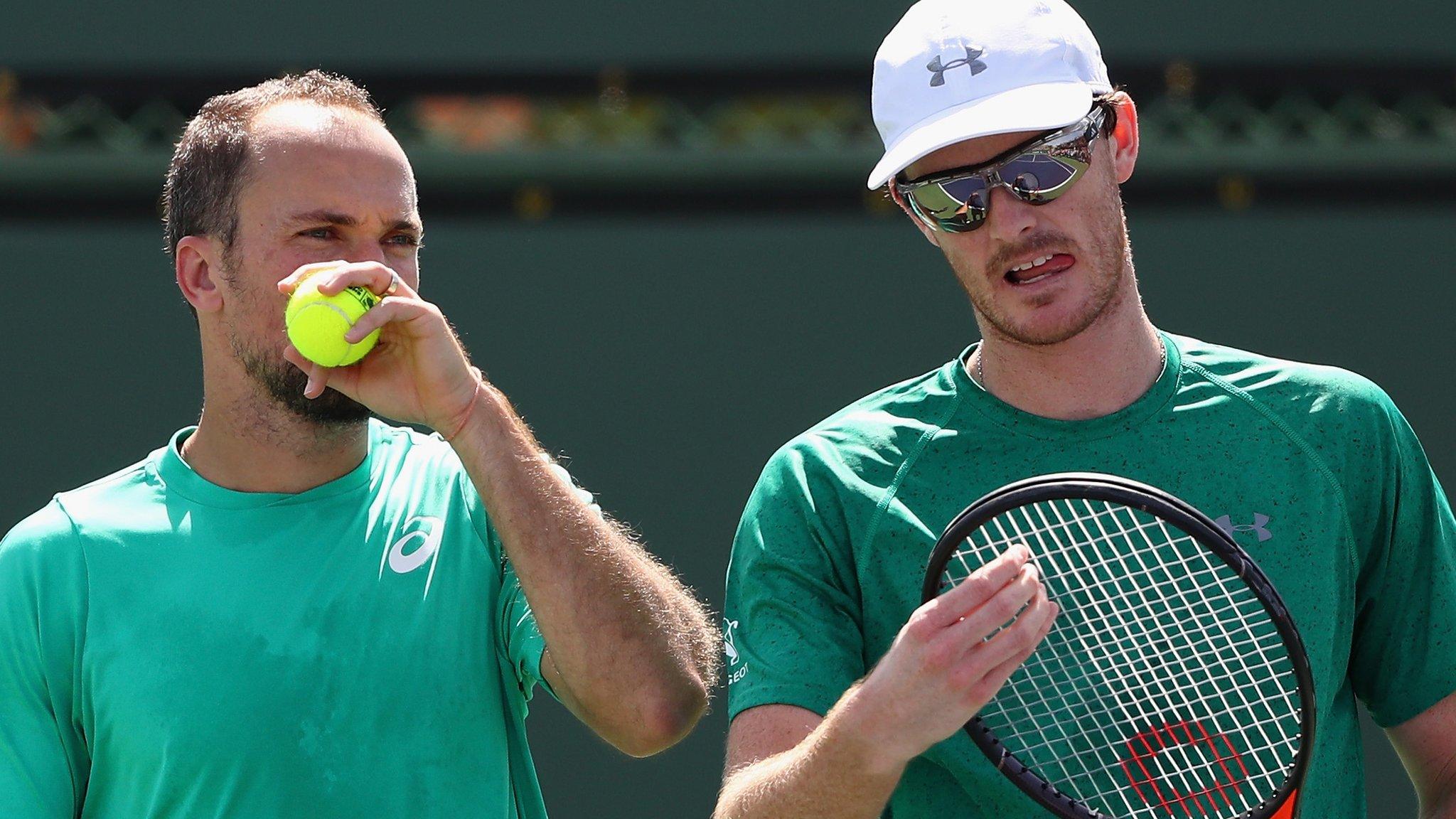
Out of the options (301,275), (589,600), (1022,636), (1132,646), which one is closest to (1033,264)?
(1132,646)

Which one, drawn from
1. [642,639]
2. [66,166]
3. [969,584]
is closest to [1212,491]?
[969,584]

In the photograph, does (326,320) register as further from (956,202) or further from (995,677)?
(995,677)

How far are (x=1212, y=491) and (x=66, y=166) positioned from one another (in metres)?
3.70

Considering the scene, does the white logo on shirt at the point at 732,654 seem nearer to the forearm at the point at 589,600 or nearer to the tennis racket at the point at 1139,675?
the forearm at the point at 589,600

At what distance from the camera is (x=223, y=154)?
8.86ft

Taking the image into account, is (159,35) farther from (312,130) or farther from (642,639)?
(642,639)

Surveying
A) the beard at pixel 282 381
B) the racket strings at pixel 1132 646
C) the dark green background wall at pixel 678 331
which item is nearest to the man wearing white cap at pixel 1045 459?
the racket strings at pixel 1132 646

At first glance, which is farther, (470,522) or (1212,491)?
(470,522)

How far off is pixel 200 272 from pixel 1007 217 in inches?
47.4

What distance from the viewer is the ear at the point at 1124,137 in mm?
2402

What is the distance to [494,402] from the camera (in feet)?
8.45

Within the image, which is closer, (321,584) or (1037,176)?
(1037,176)

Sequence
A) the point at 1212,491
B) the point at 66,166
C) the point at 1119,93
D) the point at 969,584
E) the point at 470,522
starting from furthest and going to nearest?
the point at 66,166 < the point at 470,522 < the point at 1119,93 < the point at 1212,491 < the point at 969,584

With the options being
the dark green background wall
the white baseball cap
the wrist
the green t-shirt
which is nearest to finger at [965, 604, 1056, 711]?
the wrist
